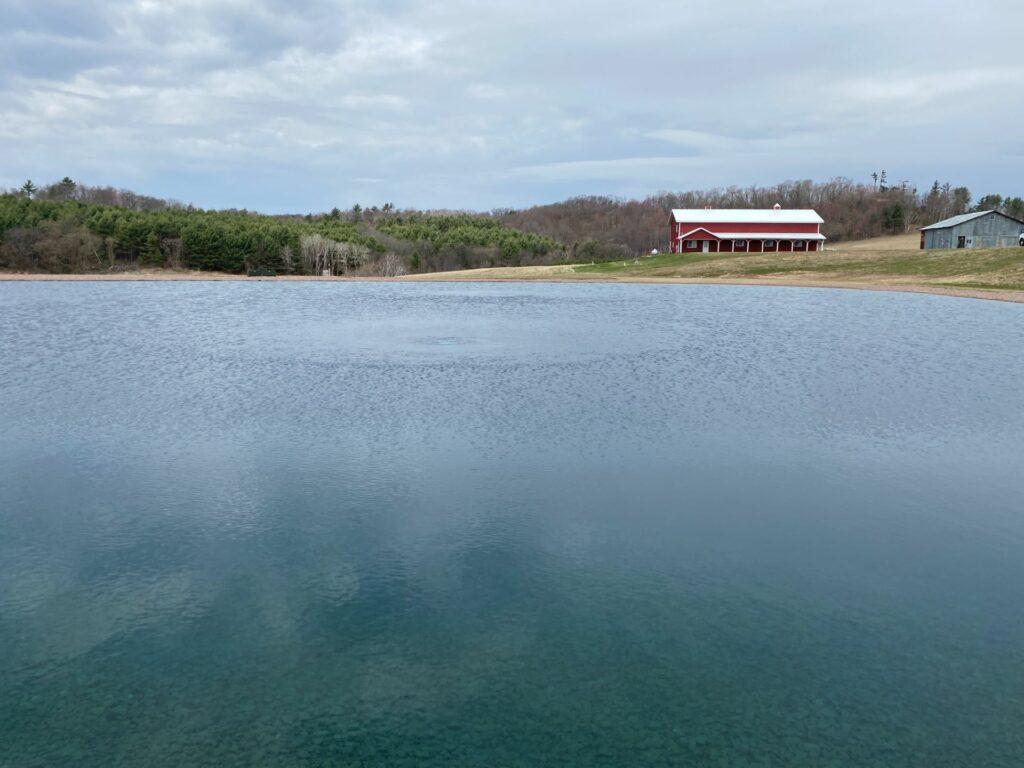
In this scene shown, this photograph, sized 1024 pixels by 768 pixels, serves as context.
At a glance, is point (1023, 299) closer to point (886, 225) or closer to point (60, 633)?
Result: point (60, 633)

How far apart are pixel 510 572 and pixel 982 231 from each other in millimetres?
83106

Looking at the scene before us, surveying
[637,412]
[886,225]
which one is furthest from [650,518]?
[886,225]

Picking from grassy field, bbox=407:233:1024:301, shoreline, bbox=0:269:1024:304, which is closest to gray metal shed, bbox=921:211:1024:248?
grassy field, bbox=407:233:1024:301

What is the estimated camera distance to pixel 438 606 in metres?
7.10

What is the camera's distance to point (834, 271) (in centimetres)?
6153

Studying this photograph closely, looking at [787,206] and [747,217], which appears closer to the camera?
[747,217]

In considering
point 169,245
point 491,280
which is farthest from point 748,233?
point 169,245

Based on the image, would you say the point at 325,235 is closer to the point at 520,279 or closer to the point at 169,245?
the point at 169,245

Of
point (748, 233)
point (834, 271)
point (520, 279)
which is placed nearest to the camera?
point (834, 271)

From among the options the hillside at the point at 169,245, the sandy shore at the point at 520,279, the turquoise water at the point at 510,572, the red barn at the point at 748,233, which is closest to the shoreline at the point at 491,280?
the sandy shore at the point at 520,279

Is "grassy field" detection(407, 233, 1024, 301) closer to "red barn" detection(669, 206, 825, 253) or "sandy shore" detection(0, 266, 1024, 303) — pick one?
"sandy shore" detection(0, 266, 1024, 303)

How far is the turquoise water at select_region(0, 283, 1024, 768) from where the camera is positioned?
5.41m

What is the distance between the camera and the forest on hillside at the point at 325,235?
256ft

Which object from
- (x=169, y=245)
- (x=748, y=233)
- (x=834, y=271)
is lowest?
(x=834, y=271)
